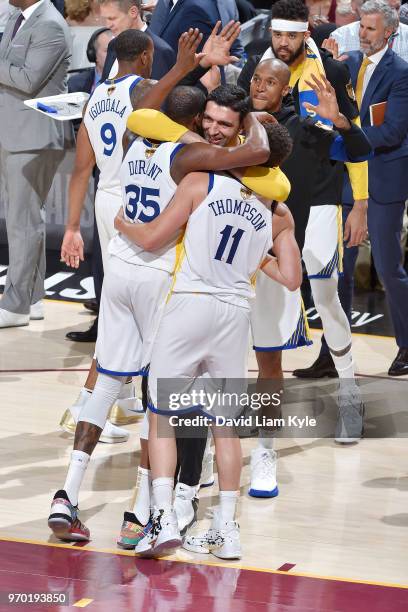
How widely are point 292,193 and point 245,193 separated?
159 centimetres

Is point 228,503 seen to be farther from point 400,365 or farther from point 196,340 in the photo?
point 400,365

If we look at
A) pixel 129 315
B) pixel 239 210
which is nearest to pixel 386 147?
pixel 129 315

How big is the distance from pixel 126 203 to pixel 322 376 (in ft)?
9.46

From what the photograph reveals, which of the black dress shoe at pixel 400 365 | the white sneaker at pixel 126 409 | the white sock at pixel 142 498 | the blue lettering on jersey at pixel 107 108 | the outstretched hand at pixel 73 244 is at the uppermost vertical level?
the blue lettering on jersey at pixel 107 108

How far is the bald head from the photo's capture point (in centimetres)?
535

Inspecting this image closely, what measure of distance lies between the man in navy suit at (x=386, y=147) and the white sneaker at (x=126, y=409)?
158cm

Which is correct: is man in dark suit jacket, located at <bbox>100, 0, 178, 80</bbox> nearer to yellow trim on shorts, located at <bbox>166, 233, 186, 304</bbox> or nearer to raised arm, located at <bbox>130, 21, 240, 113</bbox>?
raised arm, located at <bbox>130, 21, 240, 113</bbox>

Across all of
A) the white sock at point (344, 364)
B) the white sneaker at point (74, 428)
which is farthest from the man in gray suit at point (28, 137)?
the white sock at point (344, 364)

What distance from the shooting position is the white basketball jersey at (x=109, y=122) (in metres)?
5.78

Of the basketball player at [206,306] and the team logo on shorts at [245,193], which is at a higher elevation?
the team logo on shorts at [245,193]

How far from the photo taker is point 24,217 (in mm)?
8180

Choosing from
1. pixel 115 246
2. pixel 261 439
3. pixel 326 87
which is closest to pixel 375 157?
pixel 326 87

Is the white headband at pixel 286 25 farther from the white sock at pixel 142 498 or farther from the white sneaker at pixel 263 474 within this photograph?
the white sock at pixel 142 498

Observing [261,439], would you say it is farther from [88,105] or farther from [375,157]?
[375,157]
